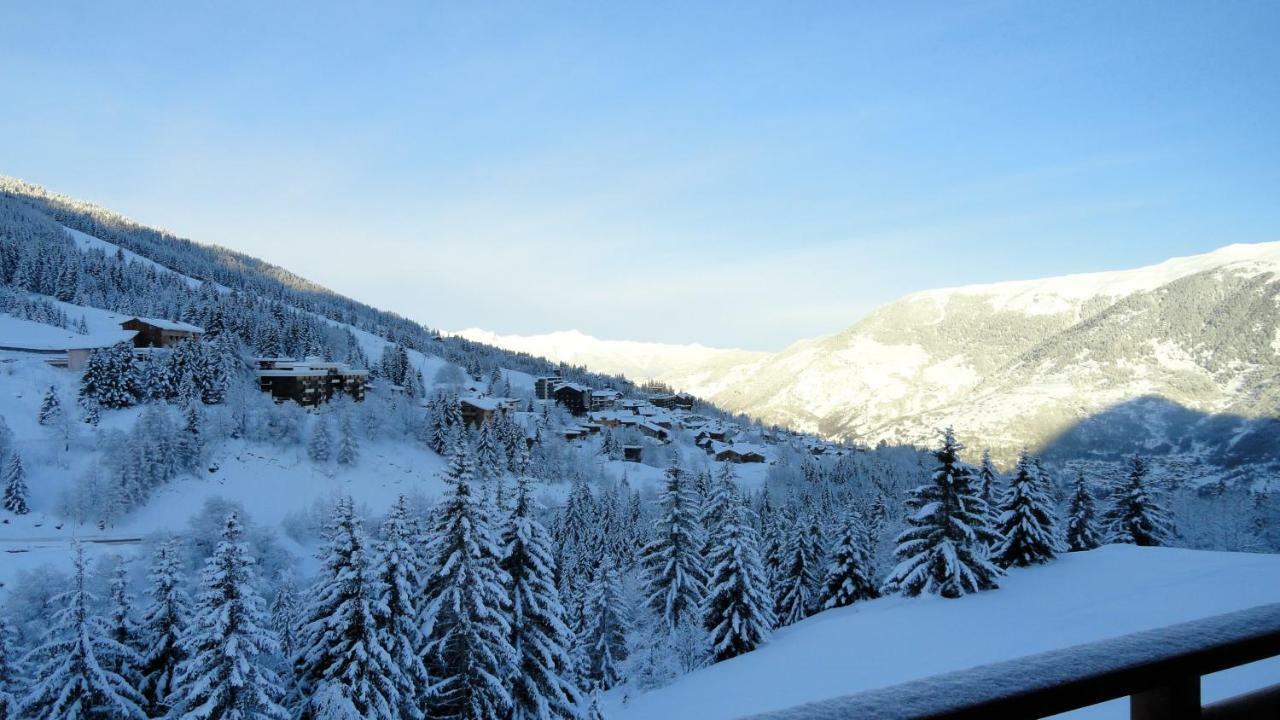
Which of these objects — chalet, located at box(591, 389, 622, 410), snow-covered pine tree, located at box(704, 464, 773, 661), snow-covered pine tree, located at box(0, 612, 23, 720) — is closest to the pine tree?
snow-covered pine tree, located at box(0, 612, 23, 720)

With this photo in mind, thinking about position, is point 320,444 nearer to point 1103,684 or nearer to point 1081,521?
point 1081,521

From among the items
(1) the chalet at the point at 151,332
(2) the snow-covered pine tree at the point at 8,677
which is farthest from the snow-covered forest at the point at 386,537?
(1) the chalet at the point at 151,332

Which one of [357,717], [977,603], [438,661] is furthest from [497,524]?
[977,603]

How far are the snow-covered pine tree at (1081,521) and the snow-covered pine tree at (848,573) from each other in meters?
15.8

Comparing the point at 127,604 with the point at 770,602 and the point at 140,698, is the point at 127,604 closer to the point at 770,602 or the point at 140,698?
the point at 140,698

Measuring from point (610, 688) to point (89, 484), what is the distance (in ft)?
160

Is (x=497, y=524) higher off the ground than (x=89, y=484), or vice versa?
(x=497, y=524)

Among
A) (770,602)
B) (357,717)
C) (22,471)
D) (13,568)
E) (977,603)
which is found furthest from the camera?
(22,471)

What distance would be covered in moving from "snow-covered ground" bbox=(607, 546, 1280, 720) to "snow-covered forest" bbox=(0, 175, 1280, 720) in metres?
3.04

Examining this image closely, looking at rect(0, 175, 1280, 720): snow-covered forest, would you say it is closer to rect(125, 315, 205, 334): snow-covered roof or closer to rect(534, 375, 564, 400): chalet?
rect(125, 315, 205, 334): snow-covered roof

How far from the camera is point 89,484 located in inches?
2175

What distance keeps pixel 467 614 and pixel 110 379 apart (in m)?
71.9

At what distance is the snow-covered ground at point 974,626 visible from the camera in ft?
69.1

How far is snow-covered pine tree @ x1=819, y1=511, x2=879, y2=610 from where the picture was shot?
139ft
